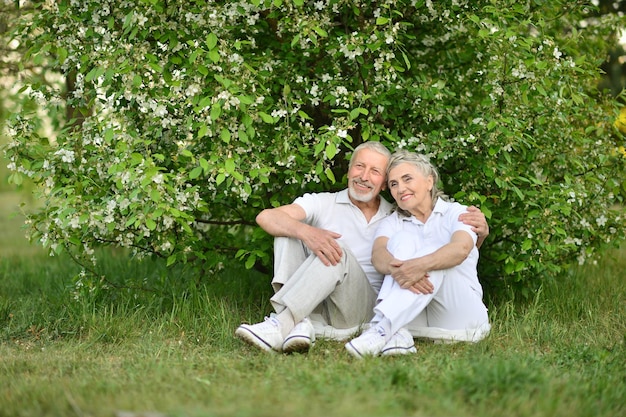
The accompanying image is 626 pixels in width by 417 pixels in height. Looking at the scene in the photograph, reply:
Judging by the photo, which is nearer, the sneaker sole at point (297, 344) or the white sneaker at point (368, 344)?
the white sneaker at point (368, 344)

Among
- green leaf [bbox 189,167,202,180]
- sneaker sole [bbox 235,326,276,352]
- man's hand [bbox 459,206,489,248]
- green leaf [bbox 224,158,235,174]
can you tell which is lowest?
sneaker sole [bbox 235,326,276,352]

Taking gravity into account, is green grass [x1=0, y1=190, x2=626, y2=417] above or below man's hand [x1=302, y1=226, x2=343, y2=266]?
below

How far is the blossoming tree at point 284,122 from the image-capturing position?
13.3 ft

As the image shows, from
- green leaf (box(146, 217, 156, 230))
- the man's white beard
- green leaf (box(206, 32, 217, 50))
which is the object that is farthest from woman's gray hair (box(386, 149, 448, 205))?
green leaf (box(146, 217, 156, 230))

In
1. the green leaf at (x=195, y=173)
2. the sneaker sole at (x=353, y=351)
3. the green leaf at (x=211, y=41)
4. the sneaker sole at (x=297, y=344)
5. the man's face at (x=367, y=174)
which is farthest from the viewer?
the man's face at (x=367, y=174)

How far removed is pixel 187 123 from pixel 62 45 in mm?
929

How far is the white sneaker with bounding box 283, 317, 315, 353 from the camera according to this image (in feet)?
12.3

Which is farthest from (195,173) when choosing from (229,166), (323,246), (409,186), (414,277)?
(414,277)

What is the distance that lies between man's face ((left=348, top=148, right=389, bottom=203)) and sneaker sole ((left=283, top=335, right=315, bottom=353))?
928mm

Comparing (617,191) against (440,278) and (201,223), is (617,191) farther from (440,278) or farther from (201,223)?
(201,223)

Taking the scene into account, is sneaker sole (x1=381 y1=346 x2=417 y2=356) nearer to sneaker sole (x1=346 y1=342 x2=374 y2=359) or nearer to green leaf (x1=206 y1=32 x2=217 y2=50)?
sneaker sole (x1=346 y1=342 x2=374 y2=359)

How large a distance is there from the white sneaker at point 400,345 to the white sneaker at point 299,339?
15.7 inches

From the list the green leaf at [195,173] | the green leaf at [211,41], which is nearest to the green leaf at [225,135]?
the green leaf at [195,173]

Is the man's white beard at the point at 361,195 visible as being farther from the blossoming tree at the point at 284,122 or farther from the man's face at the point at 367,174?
the blossoming tree at the point at 284,122
